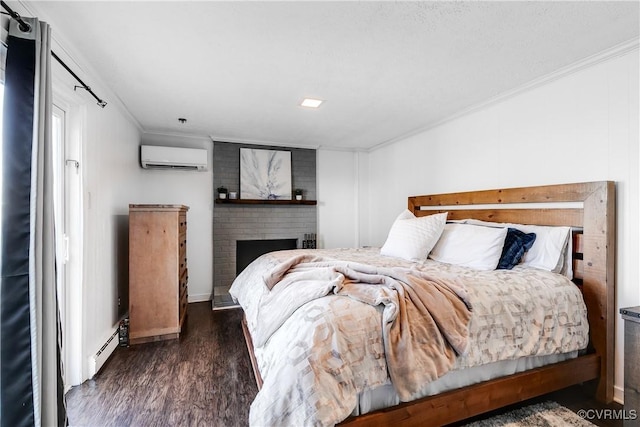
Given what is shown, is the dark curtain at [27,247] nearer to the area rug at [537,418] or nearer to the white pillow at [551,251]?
the area rug at [537,418]

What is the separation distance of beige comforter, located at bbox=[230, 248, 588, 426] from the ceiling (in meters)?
1.45

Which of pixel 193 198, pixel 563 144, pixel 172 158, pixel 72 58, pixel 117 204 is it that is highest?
pixel 72 58

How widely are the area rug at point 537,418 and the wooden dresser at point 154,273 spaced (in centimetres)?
266

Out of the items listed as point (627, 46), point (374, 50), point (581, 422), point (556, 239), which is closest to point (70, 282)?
point (374, 50)

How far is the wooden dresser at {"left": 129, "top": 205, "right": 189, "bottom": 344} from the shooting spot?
9.36ft

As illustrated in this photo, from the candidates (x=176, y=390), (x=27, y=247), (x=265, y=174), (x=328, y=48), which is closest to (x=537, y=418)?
(x=176, y=390)

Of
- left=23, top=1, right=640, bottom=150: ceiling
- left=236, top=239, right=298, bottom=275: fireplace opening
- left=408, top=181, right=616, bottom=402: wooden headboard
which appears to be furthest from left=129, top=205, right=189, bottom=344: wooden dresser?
left=408, top=181, right=616, bottom=402: wooden headboard

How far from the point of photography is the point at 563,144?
2.35m

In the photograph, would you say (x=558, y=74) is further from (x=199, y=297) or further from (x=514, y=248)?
(x=199, y=297)

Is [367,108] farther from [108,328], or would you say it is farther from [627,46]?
[108,328]

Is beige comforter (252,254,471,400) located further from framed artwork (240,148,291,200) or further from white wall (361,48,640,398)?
framed artwork (240,148,291,200)

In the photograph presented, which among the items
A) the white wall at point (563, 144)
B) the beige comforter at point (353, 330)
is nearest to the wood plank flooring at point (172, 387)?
the beige comforter at point (353, 330)

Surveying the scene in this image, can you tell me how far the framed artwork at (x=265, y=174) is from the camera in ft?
14.6

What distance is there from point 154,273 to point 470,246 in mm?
2917
